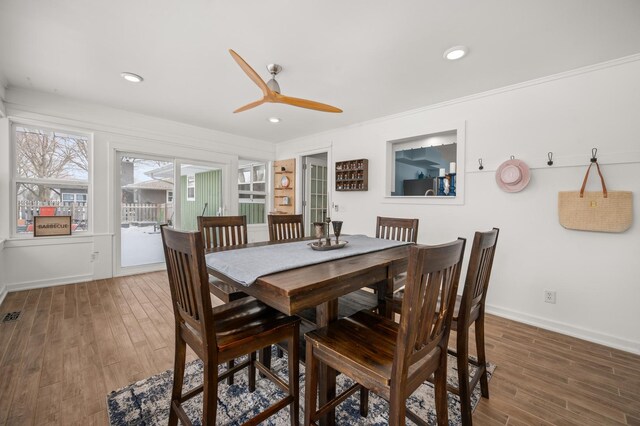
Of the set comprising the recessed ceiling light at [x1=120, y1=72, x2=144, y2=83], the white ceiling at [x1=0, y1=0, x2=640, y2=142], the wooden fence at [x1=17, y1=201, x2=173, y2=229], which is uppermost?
the recessed ceiling light at [x1=120, y1=72, x2=144, y2=83]

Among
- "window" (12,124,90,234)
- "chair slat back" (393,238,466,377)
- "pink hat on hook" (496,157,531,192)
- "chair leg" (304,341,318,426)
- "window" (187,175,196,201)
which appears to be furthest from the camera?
"window" (187,175,196,201)

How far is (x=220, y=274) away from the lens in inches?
59.5

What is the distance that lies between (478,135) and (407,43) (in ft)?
4.97

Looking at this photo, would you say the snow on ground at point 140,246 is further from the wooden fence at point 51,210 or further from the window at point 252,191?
the window at point 252,191

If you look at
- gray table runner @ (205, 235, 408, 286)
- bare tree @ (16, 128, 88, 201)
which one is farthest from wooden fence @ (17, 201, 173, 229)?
gray table runner @ (205, 235, 408, 286)

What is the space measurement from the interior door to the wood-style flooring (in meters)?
3.10

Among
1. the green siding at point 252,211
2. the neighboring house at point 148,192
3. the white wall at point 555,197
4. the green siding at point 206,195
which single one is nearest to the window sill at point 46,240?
the neighboring house at point 148,192

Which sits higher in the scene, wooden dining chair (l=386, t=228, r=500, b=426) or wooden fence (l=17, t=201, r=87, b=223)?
wooden fence (l=17, t=201, r=87, b=223)

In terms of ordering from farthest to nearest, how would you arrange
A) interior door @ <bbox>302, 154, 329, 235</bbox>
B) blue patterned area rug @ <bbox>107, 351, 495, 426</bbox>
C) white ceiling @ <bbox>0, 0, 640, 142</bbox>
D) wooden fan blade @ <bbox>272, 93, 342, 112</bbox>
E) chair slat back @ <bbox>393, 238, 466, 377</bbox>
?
interior door @ <bbox>302, 154, 329, 235</bbox> → wooden fan blade @ <bbox>272, 93, 342, 112</bbox> → white ceiling @ <bbox>0, 0, 640, 142</bbox> → blue patterned area rug @ <bbox>107, 351, 495, 426</bbox> → chair slat back @ <bbox>393, 238, 466, 377</bbox>

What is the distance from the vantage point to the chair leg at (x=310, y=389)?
123 cm

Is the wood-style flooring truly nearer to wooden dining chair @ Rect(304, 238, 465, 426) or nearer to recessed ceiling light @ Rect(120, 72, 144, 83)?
wooden dining chair @ Rect(304, 238, 465, 426)

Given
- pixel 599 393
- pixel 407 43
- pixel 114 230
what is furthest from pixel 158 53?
pixel 599 393

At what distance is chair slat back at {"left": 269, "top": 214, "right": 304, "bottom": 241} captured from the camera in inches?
106

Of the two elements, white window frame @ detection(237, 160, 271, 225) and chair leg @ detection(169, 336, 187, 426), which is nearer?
chair leg @ detection(169, 336, 187, 426)
